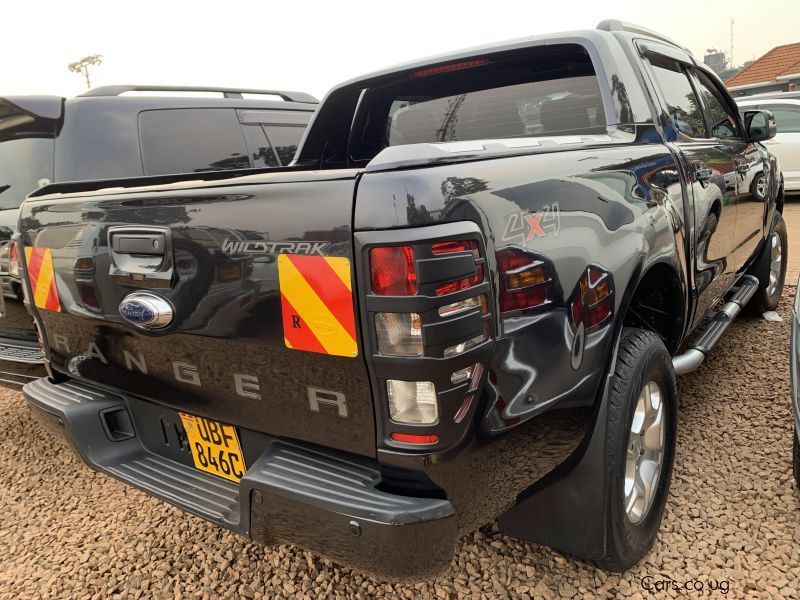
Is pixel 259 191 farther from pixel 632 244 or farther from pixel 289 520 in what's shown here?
pixel 632 244

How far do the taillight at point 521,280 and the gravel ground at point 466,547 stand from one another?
3.61 ft

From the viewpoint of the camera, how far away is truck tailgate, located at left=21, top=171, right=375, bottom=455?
1.43m

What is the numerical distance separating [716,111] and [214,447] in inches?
131

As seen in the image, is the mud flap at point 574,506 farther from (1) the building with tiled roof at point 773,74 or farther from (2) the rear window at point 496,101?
(1) the building with tiled roof at point 773,74

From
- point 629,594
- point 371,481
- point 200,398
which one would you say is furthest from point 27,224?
point 629,594

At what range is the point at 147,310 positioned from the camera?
1.72 m

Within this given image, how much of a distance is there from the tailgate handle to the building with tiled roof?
30568 mm

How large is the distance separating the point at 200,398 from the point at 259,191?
2.20 feet

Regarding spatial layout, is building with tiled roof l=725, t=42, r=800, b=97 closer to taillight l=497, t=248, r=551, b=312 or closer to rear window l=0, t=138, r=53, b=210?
rear window l=0, t=138, r=53, b=210

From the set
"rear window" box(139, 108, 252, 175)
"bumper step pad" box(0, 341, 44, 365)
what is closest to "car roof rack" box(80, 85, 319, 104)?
"rear window" box(139, 108, 252, 175)

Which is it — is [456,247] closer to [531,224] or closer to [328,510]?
[531,224]

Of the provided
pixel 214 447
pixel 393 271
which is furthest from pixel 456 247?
pixel 214 447

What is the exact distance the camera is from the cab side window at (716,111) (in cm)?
335

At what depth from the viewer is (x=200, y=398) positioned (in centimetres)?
181
